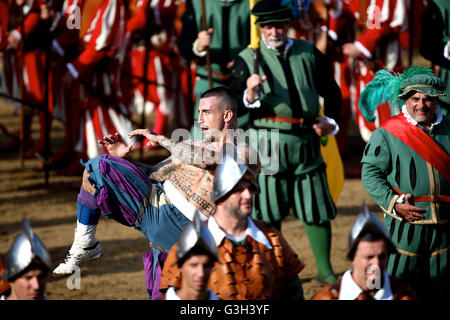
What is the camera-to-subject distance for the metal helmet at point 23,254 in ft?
11.4

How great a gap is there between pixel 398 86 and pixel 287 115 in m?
1.42

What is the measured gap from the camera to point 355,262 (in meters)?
3.63

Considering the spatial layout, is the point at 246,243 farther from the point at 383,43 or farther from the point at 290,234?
the point at 383,43

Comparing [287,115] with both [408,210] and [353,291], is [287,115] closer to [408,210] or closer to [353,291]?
[408,210]

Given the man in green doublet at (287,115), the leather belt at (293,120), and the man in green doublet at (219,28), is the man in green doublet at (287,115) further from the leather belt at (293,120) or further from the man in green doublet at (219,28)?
the man in green doublet at (219,28)

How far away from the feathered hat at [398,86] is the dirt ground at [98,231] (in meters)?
1.76

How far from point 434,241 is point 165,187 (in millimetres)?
1506

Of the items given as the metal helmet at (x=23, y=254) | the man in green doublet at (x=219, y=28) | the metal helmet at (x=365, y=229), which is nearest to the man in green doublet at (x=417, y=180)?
the metal helmet at (x=365, y=229)

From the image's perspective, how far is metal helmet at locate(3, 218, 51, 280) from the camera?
3.47 metres

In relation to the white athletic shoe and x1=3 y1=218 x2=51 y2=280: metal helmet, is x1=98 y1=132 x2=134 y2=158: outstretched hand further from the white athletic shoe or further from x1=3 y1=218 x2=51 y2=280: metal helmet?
x1=3 y1=218 x2=51 y2=280: metal helmet

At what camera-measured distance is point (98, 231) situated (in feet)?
26.8

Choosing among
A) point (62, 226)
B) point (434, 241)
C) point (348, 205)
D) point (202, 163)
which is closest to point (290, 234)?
point (348, 205)

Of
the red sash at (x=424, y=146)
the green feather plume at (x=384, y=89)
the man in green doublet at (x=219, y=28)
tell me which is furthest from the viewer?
the man in green doublet at (x=219, y=28)

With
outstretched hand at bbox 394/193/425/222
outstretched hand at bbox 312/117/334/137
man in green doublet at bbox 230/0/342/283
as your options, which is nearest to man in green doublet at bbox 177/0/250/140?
man in green doublet at bbox 230/0/342/283
